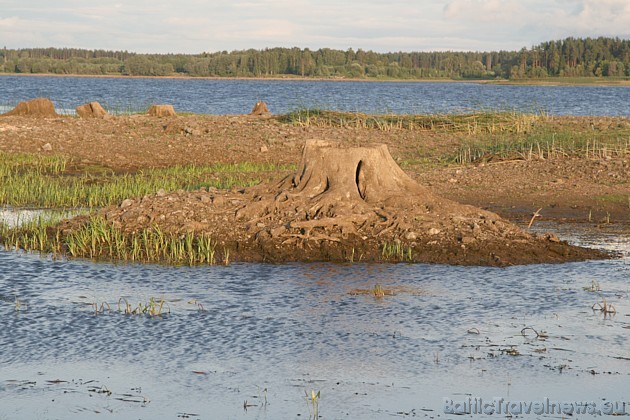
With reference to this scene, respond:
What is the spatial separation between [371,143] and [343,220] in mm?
5557

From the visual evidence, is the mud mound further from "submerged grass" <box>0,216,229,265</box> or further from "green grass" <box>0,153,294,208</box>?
"green grass" <box>0,153,294,208</box>

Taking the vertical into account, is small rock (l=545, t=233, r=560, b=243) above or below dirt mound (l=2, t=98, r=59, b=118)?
below

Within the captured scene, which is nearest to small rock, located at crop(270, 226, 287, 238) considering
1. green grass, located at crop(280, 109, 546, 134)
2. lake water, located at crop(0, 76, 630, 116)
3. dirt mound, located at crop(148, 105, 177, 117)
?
green grass, located at crop(280, 109, 546, 134)

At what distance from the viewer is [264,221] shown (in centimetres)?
1331

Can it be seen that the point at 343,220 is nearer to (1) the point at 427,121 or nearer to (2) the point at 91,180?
(2) the point at 91,180

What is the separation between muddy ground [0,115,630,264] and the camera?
17.2m

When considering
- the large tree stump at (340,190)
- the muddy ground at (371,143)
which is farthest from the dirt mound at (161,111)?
the large tree stump at (340,190)

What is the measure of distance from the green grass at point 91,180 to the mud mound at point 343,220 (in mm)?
2489

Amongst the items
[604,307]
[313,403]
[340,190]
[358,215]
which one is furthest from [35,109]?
[313,403]

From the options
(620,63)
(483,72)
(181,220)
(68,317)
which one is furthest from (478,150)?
(483,72)

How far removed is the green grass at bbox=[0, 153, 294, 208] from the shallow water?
200 inches

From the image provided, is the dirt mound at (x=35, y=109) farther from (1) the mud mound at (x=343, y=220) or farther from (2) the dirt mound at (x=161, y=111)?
(1) the mud mound at (x=343, y=220)

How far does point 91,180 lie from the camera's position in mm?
19859

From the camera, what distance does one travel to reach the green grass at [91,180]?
17016mm
